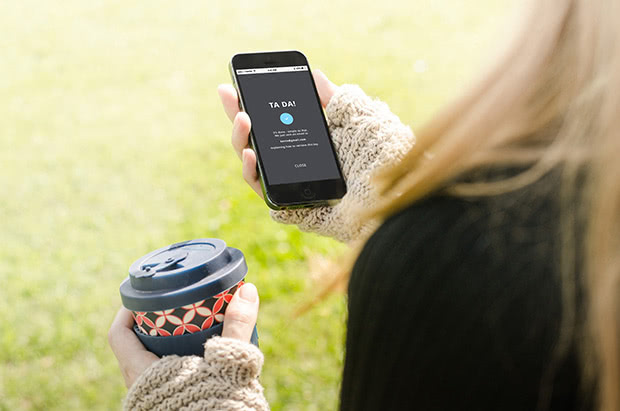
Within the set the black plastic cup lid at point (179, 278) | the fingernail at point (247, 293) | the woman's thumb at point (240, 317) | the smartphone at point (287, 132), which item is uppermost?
the smartphone at point (287, 132)

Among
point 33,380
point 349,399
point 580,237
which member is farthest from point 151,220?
point 580,237

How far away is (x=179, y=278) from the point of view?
1236mm

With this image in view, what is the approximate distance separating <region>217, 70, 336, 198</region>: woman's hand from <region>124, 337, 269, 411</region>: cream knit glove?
0.55 m

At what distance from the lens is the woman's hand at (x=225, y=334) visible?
50.1 inches

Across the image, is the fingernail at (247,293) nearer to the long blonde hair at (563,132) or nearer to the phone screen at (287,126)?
the phone screen at (287,126)

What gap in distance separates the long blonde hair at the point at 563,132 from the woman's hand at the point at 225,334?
1.67 feet

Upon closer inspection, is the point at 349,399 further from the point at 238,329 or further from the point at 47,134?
the point at 47,134

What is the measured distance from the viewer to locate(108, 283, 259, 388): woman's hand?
50.1 inches

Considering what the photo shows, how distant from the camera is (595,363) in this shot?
2.46 feet

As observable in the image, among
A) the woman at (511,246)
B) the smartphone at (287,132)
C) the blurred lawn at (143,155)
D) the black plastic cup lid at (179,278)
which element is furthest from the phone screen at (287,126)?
the woman at (511,246)

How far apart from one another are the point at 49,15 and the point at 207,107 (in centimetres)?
234

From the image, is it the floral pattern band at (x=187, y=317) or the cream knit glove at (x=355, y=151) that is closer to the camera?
the floral pattern band at (x=187, y=317)

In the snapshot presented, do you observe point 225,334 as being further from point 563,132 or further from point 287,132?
point 563,132

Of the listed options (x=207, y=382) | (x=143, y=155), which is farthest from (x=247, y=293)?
(x=143, y=155)
